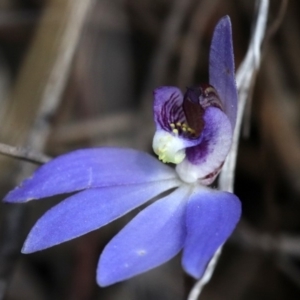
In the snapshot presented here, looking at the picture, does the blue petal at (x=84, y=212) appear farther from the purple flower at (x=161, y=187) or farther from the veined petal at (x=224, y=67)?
the veined petal at (x=224, y=67)

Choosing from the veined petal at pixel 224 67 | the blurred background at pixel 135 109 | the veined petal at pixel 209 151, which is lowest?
the blurred background at pixel 135 109

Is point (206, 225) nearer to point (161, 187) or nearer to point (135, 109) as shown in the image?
point (161, 187)


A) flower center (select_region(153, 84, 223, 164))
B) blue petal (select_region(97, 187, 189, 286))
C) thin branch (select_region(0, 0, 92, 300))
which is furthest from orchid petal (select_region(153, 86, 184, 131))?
thin branch (select_region(0, 0, 92, 300))

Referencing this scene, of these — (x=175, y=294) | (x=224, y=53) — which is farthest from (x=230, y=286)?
(x=224, y=53)

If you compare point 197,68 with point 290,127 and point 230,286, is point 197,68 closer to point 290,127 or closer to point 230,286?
point 290,127

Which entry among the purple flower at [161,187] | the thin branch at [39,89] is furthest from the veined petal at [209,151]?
the thin branch at [39,89]

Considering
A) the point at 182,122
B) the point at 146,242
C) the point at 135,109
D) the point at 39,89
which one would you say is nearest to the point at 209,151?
the point at 182,122
